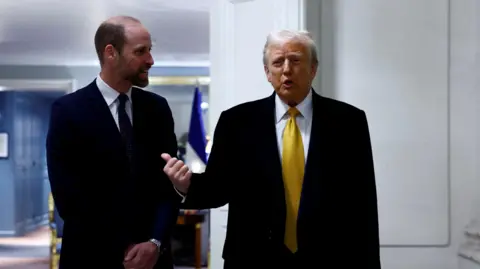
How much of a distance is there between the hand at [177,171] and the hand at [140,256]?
0.19 meters

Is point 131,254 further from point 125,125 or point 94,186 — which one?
point 125,125

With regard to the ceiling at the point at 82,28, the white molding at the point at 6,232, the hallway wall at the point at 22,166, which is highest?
the ceiling at the point at 82,28

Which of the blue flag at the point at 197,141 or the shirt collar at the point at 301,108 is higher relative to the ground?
the shirt collar at the point at 301,108

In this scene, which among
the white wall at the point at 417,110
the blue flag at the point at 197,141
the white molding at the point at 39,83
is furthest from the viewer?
the white molding at the point at 39,83

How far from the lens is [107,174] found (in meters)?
1.73

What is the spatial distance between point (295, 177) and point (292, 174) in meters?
0.01

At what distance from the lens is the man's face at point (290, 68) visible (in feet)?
5.39

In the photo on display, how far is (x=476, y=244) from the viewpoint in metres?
2.42

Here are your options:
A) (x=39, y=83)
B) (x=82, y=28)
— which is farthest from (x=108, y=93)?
(x=39, y=83)

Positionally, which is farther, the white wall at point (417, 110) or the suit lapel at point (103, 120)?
the white wall at point (417, 110)

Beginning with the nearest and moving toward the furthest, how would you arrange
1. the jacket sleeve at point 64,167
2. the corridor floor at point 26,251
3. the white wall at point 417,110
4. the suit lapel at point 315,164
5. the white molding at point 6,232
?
the suit lapel at point 315,164
the jacket sleeve at point 64,167
the white wall at point 417,110
the corridor floor at point 26,251
the white molding at point 6,232

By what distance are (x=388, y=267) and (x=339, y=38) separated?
90 cm

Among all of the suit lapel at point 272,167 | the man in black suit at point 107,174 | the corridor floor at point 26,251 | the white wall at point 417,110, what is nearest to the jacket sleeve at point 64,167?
the man in black suit at point 107,174

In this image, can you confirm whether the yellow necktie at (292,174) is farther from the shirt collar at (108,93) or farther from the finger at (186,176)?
the shirt collar at (108,93)
